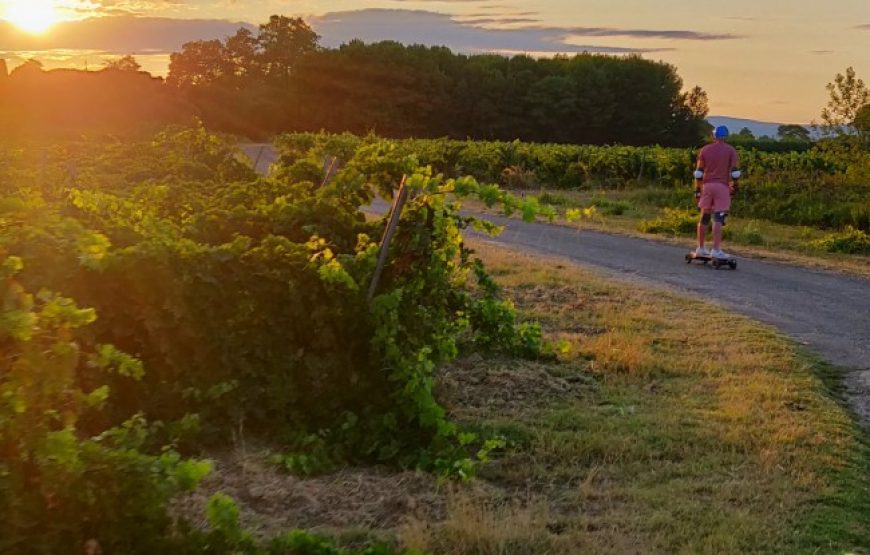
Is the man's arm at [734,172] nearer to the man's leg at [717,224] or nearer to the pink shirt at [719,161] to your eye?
the pink shirt at [719,161]

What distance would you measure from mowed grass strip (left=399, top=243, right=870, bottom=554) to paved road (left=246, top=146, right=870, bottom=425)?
43 cm

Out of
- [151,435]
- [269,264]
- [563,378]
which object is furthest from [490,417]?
[151,435]

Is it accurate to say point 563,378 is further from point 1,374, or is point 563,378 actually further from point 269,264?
point 1,374

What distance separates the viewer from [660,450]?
5672 mm

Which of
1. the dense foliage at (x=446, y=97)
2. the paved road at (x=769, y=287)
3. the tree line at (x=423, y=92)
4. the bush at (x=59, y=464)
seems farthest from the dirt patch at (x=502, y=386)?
the dense foliage at (x=446, y=97)

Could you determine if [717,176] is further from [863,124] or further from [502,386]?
[863,124]

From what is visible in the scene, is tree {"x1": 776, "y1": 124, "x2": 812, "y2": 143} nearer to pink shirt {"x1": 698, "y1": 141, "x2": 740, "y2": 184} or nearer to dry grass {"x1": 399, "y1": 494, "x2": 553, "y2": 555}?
pink shirt {"x1": 698, "y1": 141, "x2": 740, "y2": 184}

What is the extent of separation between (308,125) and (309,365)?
2520 inches

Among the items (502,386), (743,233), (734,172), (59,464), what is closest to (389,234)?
(502,386)

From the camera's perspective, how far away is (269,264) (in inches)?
242

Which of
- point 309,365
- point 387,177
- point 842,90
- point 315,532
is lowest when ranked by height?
point 315,532

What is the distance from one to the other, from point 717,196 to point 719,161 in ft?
1.51

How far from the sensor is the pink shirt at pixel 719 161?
12406 millimetres

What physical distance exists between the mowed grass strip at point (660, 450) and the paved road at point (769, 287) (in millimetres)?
433
